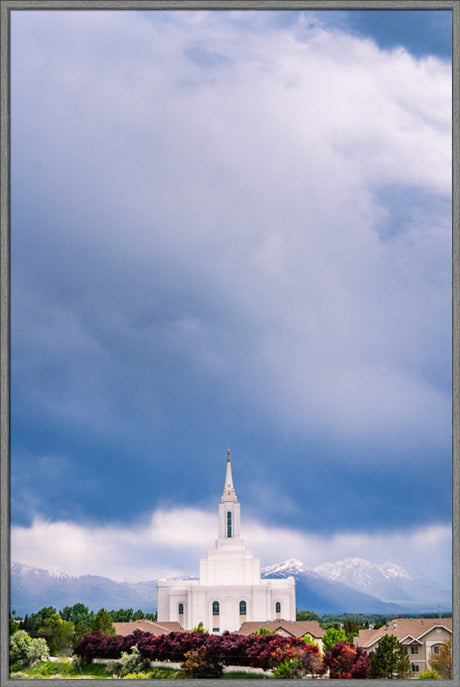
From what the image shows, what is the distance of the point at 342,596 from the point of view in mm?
40531

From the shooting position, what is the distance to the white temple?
111ft

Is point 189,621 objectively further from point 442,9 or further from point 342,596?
point 442,9

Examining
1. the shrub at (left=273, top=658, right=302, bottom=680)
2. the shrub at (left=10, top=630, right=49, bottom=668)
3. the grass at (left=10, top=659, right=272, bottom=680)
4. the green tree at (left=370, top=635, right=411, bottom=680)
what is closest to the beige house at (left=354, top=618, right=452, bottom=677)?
the green tree at (left=370, top=635, right=411, bottom=680)

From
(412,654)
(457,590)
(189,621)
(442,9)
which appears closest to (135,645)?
(412,654)

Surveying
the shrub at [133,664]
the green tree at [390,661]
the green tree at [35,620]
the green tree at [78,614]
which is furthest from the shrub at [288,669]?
the green tree at [78,614]

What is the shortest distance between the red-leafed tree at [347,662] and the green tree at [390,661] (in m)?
0.18

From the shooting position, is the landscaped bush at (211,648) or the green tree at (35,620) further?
the green tree at (35,620)

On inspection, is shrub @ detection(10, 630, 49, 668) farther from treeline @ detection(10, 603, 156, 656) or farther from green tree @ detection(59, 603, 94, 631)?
green tree @ detection(59, 603, 94, 631)

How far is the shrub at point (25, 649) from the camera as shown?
55.0ft

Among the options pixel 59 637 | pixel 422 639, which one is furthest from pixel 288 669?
pixel 59 637

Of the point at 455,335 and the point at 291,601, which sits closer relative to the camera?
the point at 455,335

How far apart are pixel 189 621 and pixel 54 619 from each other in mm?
14307

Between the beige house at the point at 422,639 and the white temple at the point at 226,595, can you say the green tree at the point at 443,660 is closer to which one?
the beige house at the point at 422,639

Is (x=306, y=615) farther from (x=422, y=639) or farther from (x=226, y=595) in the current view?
(x=422, y=639)
